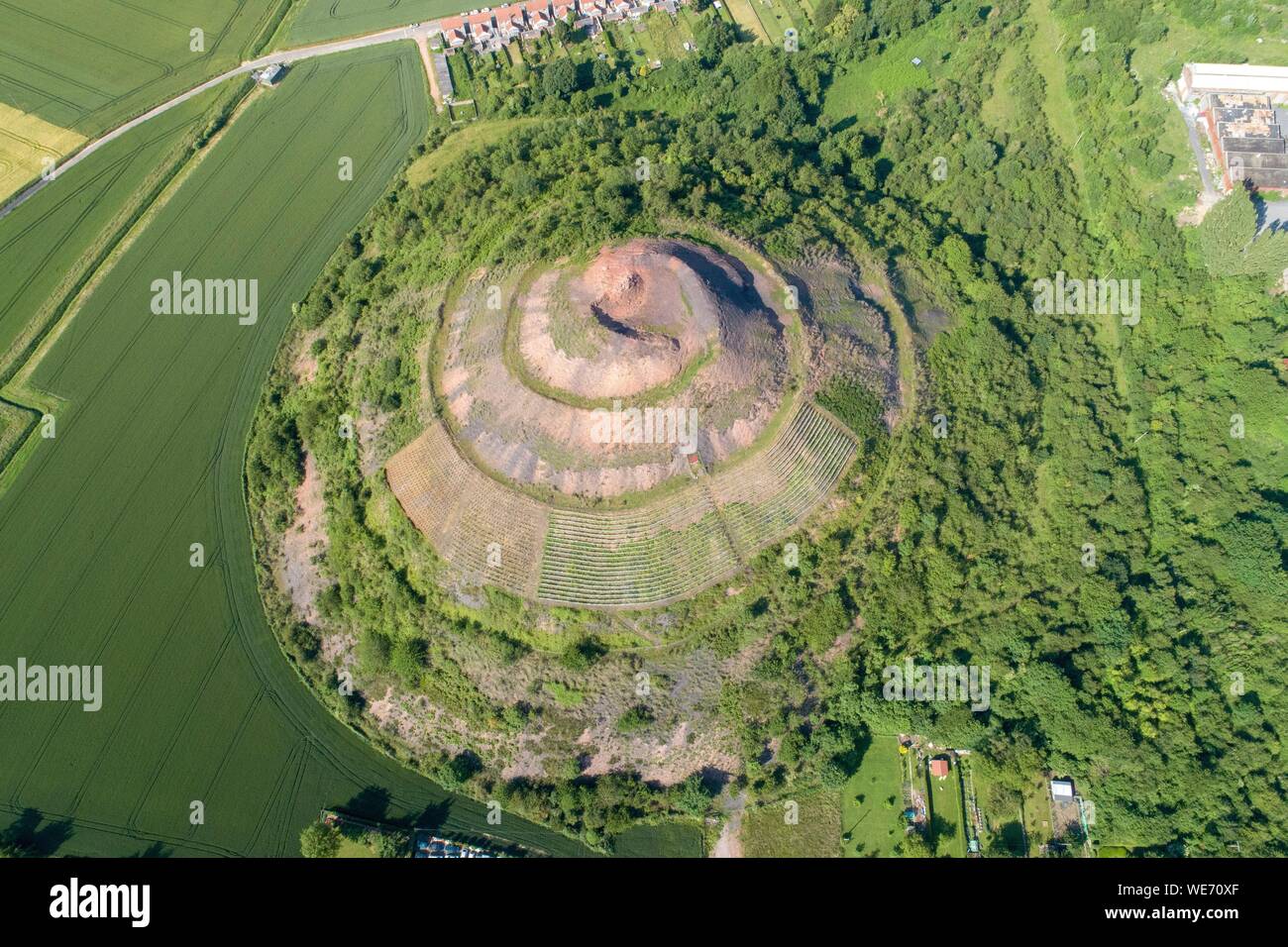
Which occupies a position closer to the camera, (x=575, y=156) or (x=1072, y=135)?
(x=575, y=156)

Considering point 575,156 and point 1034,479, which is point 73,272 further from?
point 1034,479

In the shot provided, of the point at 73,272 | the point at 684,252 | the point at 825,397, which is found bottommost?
the point at 825,397

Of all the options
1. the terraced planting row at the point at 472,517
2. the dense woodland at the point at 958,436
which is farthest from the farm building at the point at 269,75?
the terraced planting row at the point at 472,517

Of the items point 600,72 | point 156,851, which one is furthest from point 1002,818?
point 600,72

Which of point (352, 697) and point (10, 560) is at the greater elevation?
point (10, 560)

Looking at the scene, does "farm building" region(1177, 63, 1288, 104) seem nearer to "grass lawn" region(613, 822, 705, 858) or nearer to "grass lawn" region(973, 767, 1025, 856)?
"grass lawn" region(973, 767, 1025, 856)

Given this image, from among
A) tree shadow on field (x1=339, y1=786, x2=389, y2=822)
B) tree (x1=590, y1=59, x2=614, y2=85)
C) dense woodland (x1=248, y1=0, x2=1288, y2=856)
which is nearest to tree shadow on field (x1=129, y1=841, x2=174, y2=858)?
tree shadow on field (x1=339, y1=786, x2=389, y2=822)

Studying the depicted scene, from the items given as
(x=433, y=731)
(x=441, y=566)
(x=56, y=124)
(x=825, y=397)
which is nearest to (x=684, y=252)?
(x=825, y=397)

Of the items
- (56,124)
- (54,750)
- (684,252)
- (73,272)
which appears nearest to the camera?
(54,750)
